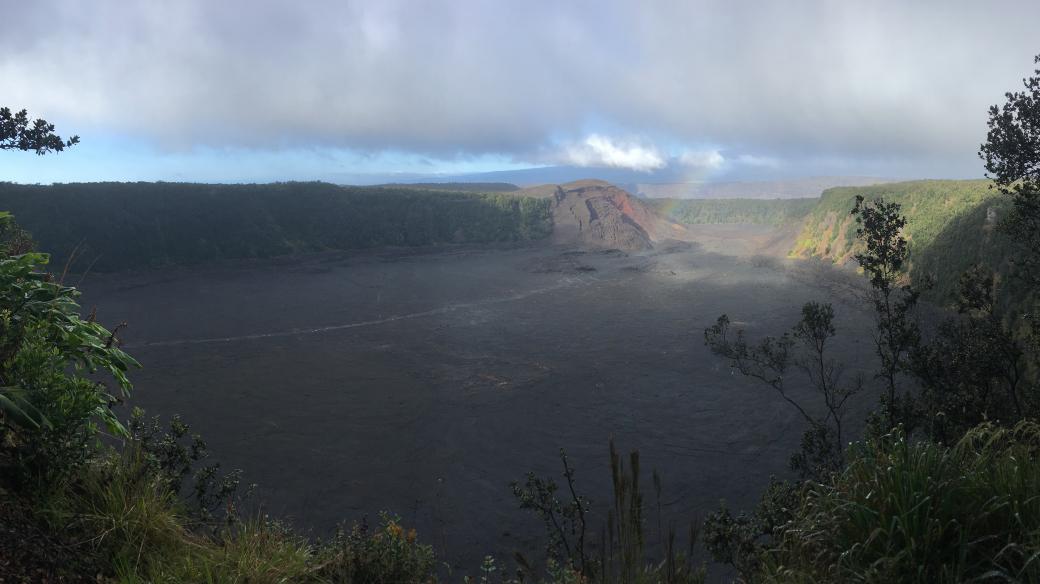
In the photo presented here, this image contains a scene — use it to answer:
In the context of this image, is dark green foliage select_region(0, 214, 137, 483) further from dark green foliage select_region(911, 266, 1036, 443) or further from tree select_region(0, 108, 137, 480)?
dark green foliage select_region(911, 266, 1036, 443)

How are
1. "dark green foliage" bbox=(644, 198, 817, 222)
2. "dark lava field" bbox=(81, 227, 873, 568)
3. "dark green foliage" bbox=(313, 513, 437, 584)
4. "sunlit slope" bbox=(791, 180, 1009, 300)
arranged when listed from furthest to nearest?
"dark green foliage" bbox=(644, 198, 817, 222) < "sunlit slope" bbox=(791, 180, 1009, 300) < "dark lava field" bbox=(81, 227, 873, 568) < "dark green foliage" bbox=(313, 513, 437, 584)

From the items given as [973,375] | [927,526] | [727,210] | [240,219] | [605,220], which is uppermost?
[727,210]

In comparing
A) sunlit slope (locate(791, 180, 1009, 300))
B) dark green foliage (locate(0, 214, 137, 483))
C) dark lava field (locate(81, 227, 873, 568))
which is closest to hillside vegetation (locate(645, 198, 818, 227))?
sunlit slope (locate(791, 180, 1009, 300))

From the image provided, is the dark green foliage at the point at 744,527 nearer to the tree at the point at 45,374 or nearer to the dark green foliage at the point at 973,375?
the dark green foliage at the point at 973,375

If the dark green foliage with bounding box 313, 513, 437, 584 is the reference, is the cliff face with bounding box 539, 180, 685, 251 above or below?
above

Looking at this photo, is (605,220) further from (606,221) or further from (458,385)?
(458,385)

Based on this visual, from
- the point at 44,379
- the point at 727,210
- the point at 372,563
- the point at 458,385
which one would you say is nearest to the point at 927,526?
the point at 372,563
